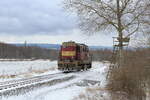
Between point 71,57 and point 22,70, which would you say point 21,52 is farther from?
point 71,57

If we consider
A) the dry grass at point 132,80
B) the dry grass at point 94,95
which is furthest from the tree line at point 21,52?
the dry grass at point 132,80

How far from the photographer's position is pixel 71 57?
31.6 meters

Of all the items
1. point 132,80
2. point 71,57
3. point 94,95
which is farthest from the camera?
point 71,57

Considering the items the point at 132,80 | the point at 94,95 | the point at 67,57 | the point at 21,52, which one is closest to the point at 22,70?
the point at 67,57

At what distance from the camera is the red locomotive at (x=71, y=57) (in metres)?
30.7

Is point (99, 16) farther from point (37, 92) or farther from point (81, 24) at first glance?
point (37, 92)

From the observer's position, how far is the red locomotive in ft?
101

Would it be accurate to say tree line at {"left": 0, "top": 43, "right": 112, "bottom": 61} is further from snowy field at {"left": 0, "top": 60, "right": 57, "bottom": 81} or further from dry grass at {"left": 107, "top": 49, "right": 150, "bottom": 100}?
dry grass at {"left": 107, "top": 49, "right": 150, "bottom": 100}

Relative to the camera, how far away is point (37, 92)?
595 inches

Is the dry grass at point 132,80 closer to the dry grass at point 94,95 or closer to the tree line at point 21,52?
the dry grass at point 94,95

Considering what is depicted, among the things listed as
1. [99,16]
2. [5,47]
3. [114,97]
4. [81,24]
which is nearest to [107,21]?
[99,16]

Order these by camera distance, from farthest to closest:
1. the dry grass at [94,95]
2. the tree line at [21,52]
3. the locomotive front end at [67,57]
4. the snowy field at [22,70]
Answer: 1. the tree line at [21,52]
2. the locomotive front end at [67,57]
3. the snowy field at [22,70]
4. the dry grass at [94,95]

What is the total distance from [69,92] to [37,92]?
6.35 ft

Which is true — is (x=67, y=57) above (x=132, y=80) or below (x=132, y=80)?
above
